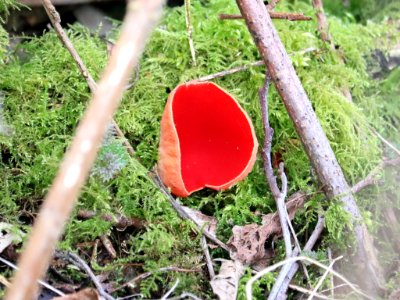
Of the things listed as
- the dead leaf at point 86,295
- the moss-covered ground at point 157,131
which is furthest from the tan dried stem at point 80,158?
the moss-covered ground at point 157,131

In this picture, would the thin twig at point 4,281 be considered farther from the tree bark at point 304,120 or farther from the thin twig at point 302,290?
the tree bark at point 304,120

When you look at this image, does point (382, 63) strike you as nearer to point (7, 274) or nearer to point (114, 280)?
point (114, 280)

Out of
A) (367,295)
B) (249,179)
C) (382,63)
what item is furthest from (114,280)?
(382,63)

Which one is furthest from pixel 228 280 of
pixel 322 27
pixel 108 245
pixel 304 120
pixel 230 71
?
pixel 322 27

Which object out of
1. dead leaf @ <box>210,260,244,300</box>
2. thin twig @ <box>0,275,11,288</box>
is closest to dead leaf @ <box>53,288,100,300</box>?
thin twig @ <box>0,275,11,288</box>

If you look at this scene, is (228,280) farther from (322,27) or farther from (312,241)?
(322,27)

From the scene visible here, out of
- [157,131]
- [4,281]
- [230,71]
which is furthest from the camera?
[230,71]
